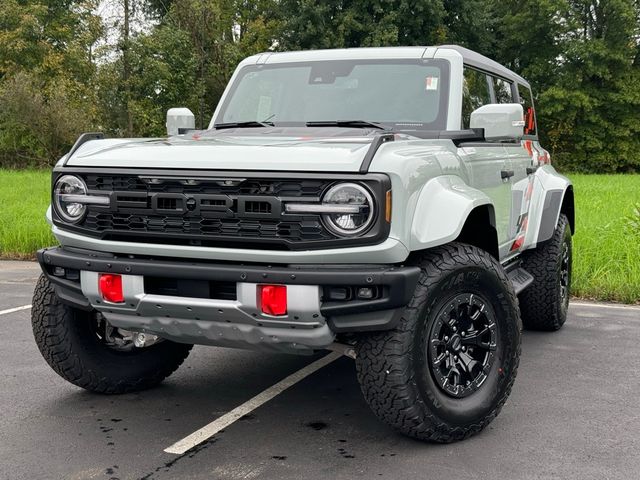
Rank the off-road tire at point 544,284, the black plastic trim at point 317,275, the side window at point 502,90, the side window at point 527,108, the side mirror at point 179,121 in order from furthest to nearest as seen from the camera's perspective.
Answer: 1. the side window at point 527,108
2. the off-road tire at point 544,284
3. the side window at point 502,90
4. the side mirror at point 179,121
5. the black plastic trim at point 317,275

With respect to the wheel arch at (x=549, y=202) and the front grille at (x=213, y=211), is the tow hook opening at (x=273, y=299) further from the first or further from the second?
the wheel arch at (x=549, y=202)

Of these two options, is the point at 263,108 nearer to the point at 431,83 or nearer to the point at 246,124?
the point at 246,124

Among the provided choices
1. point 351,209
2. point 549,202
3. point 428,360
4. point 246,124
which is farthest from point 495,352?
point 549,202

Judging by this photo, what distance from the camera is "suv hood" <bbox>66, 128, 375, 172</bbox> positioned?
3305 millimetres

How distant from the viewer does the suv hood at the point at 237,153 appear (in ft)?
10.8

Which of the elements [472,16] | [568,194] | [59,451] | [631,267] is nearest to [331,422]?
[59,451]

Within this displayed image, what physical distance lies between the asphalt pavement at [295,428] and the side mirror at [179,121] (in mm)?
1530

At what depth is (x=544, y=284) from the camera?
5.85 metres

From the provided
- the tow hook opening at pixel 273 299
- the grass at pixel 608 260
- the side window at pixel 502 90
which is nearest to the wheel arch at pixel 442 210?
the tow hook opening at pixel 273 299

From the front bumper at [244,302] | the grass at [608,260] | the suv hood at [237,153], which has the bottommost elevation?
the grass at [608,260]

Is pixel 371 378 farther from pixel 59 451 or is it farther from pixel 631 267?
pixel 631 267

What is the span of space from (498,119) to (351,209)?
127 centimetres

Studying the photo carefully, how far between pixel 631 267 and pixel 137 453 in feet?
19.5

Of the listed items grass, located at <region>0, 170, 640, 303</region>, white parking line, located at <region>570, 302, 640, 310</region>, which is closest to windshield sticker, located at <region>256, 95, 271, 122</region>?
white parking line, located at <region>570, 302, 640, 310</region>
